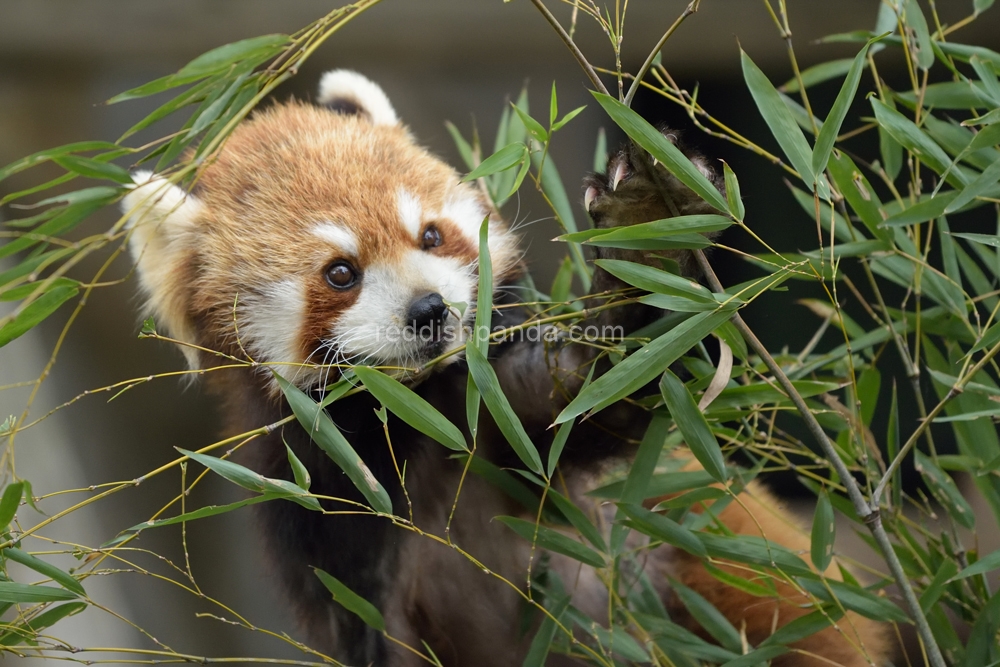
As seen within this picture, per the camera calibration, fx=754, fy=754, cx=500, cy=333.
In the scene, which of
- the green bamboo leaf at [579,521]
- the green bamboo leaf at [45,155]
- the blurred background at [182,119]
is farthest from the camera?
the blurred background at [182,119]

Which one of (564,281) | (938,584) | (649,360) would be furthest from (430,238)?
Result: (938,584)

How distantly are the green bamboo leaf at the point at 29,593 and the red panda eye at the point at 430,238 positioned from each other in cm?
73

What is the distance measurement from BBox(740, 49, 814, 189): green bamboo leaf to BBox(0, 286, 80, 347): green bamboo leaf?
89 centimetres

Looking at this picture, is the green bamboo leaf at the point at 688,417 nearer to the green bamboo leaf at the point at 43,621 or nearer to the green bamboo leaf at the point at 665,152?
the green bamboo leaf at the point at 665,152

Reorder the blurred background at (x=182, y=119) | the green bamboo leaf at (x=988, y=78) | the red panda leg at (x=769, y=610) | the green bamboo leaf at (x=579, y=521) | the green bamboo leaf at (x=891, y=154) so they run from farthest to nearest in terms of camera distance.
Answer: the blurred background at (x=182, y=119) → the red panda leg at (x=769, y=610) → the green bamboo leaf at (x=891, y=154) → the green bamboo leaf at (x=579, y=521) → the green bamboo leaf at (x=988, y=78)

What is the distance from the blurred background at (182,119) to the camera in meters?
1.97

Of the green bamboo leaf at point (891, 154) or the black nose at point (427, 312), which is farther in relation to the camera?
the green bamboo leaf at point (891, 154)

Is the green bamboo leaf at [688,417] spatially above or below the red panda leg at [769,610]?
above

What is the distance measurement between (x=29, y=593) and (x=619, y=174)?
2.98ft

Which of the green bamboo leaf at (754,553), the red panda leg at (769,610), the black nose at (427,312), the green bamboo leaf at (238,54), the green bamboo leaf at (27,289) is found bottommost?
the red panda leg at (769,610)

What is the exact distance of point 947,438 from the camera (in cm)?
267

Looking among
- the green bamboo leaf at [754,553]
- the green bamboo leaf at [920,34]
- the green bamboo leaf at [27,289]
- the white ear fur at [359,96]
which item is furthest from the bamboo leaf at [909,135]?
the green bamboo leaf at [27,289]

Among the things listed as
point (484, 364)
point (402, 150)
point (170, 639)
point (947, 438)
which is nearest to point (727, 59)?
point (402, 150)

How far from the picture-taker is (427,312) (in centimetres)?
119
